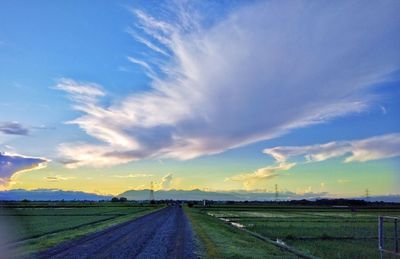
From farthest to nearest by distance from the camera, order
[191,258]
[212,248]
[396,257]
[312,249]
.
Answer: [312,249], [212,248], [396,257], [191,258]

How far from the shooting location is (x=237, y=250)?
27.7 metres

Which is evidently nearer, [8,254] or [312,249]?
[8,254]

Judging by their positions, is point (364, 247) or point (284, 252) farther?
point (364, 247)

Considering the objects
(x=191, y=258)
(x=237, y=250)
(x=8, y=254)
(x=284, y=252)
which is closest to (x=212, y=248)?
(x=237, y=250)

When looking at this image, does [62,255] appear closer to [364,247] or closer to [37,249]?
[37,249]

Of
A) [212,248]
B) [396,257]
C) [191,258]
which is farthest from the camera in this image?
[212,248]

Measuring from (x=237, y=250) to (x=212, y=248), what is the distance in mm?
1716

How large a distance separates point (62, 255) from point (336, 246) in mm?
18545

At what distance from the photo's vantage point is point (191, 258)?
75.0 ft

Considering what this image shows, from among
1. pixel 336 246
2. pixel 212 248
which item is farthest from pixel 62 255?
pixel 336 246

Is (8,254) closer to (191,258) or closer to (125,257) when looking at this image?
(125,257)

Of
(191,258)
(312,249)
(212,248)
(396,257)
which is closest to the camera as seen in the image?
(191,258)

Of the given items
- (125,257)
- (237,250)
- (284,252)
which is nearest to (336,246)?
(284,252)

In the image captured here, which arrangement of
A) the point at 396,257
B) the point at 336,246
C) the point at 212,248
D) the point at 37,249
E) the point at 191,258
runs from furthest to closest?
the point at 336,246 < the point at 212,248 < the point at 37,249 < the point at 396,257 < the point at 191,258
